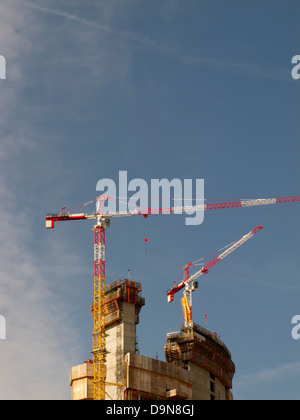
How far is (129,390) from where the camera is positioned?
654 feet
